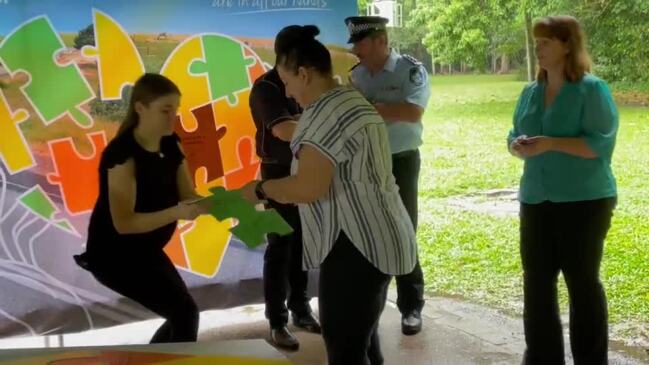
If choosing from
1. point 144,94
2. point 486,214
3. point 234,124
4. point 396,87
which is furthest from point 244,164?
point 486,214

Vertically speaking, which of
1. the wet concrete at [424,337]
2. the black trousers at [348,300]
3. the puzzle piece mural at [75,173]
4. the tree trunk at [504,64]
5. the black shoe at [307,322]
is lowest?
the wet concrete at [424,337]

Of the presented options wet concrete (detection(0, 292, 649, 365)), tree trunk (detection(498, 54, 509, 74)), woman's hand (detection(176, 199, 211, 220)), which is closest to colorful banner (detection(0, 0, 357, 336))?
wet concrete (detection(0, 292, 649, 365))

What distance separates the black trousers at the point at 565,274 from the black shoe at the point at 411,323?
708mm

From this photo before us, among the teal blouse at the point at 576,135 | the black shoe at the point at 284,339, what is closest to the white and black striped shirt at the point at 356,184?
the teal blouse at the point at 576,135

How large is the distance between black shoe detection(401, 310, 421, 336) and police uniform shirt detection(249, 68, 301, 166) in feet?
3.03

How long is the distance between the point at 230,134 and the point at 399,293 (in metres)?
1.06

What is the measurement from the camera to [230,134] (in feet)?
11.5

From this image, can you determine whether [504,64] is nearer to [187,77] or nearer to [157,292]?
[187,77]

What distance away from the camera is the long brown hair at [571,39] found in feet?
8.70

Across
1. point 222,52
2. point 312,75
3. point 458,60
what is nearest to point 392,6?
point 458,60

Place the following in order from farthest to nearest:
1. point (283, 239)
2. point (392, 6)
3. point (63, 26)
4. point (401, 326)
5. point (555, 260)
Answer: point (392, 6) → point (401, 326) → point (283, 239) → point (63, 26) → point (555, 260)

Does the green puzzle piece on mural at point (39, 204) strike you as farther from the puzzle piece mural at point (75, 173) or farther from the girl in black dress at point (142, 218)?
the girl in black dress at point (142, 218)

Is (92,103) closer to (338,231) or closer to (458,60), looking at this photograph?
(338,231)

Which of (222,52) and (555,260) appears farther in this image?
(222,52)
